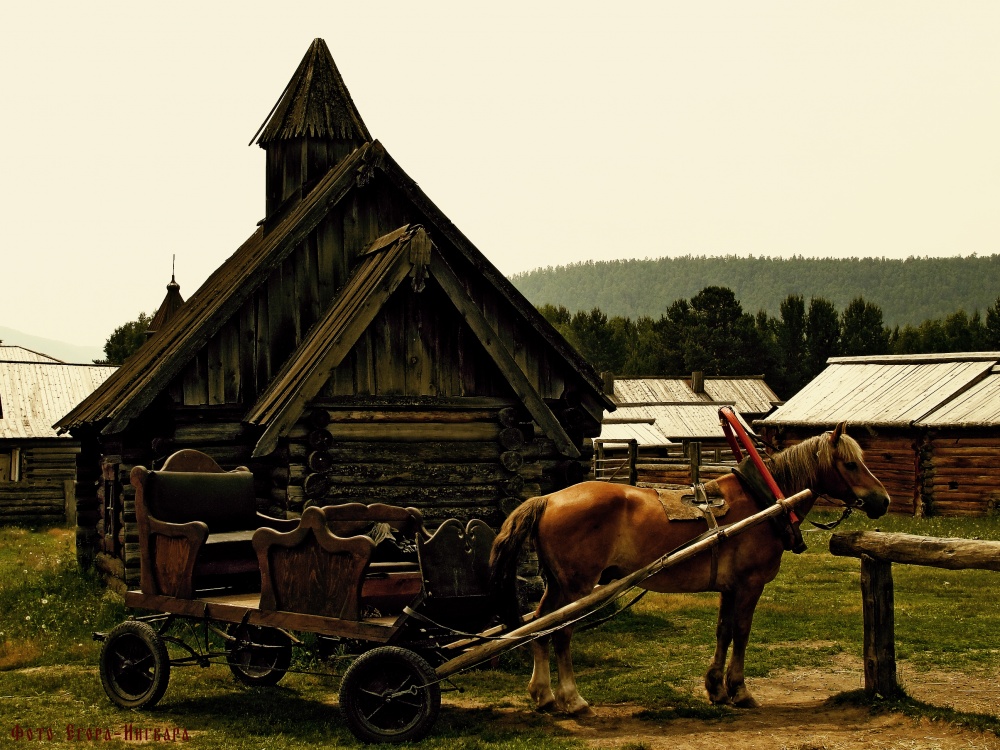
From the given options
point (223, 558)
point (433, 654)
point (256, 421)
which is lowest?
point (433, 654)

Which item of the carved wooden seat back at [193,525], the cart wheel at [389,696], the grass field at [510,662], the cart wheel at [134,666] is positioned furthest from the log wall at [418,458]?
the cart wheel at [389,696]

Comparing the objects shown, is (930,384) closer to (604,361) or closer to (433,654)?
(433,654)

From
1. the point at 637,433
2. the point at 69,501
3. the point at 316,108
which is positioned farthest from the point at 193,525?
the point at 637,433

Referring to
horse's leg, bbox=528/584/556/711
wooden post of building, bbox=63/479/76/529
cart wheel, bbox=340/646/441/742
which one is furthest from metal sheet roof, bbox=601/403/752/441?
cart wheel, bbox=340/646/441/742

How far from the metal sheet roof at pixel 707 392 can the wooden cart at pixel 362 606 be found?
207ft

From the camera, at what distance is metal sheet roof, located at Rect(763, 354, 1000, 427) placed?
106 feet

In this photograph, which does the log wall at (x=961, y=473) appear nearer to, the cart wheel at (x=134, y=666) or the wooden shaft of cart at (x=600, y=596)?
the wooden shaft of cart at (x=600, y=596)

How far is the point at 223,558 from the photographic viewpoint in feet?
30.1

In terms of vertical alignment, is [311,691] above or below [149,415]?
below

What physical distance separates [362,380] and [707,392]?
214 feet

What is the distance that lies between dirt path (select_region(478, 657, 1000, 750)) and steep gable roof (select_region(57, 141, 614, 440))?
5.90 metres

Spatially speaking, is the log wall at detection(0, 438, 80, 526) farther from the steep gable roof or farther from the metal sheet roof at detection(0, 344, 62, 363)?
the metal sheet roof at detection(0, 344, 62, 363)

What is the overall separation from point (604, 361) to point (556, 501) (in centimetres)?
11083

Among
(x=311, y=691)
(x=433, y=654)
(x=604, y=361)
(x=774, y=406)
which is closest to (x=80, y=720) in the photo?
(x=311, y=691)
